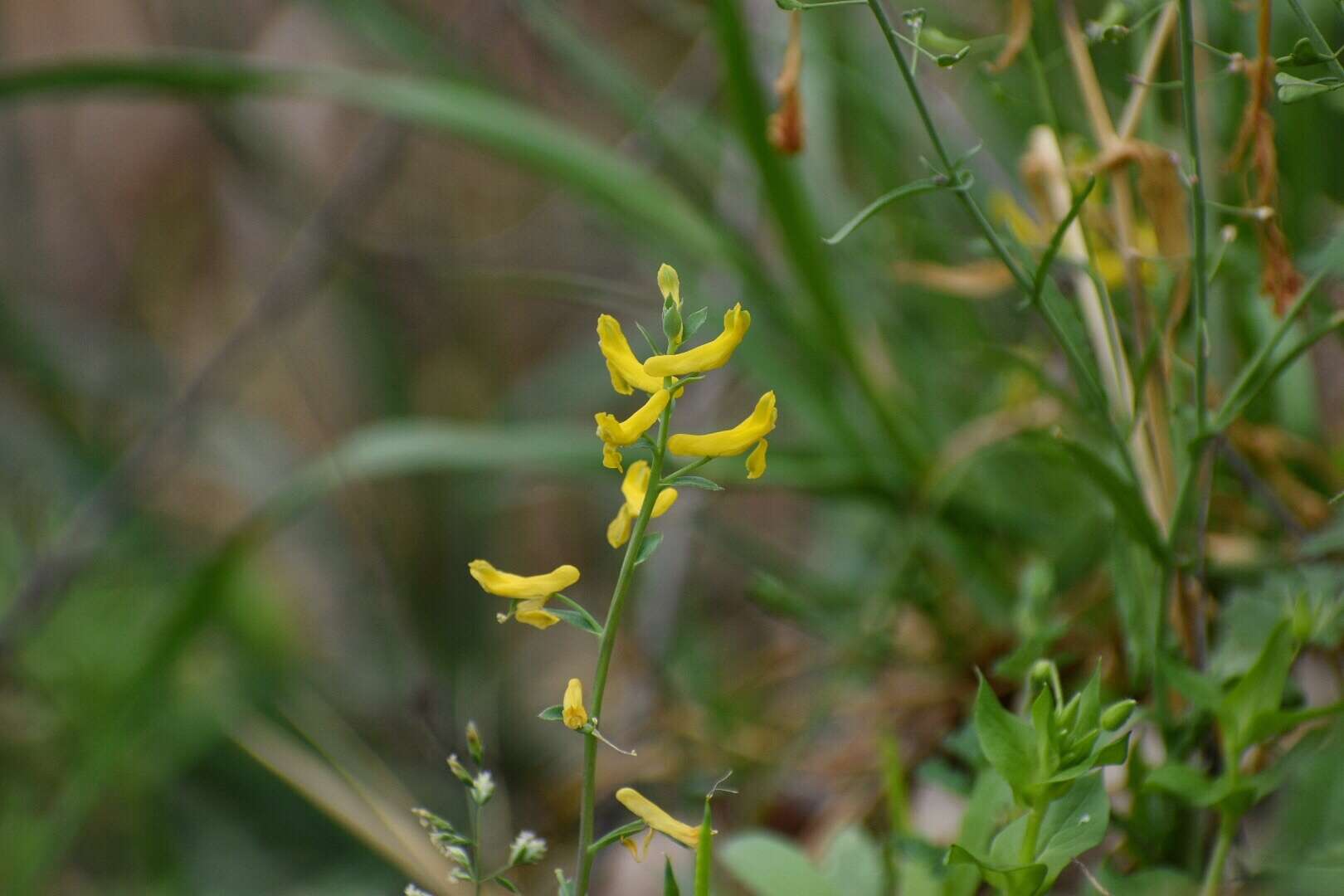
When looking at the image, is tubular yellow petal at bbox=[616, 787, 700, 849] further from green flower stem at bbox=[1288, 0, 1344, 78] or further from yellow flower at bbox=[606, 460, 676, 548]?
green flower stem at bbox=[1288, 0, 1344, 78]

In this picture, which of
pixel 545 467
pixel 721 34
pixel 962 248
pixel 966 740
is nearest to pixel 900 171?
pixel 962 248

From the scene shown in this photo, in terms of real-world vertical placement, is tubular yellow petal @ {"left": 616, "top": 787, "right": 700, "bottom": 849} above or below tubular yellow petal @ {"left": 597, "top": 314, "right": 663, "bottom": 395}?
below

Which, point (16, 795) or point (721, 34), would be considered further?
point (16, 795)

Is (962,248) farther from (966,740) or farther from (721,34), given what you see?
(966,740)

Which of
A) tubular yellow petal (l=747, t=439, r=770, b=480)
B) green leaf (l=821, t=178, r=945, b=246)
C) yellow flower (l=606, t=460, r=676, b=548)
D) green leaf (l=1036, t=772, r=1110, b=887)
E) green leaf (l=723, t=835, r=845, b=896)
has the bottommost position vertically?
green leaf (l=723, t=835, r=845, b=896)

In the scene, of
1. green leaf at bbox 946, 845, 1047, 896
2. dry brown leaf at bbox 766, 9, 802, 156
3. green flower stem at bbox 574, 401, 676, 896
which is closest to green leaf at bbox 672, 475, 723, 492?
green flower stem at bbox 574, 401, 676, 896

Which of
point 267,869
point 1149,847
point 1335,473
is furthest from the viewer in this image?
point 267,869

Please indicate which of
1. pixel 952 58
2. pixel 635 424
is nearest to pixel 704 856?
pixel 635 424

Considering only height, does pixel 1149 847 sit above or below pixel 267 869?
above
